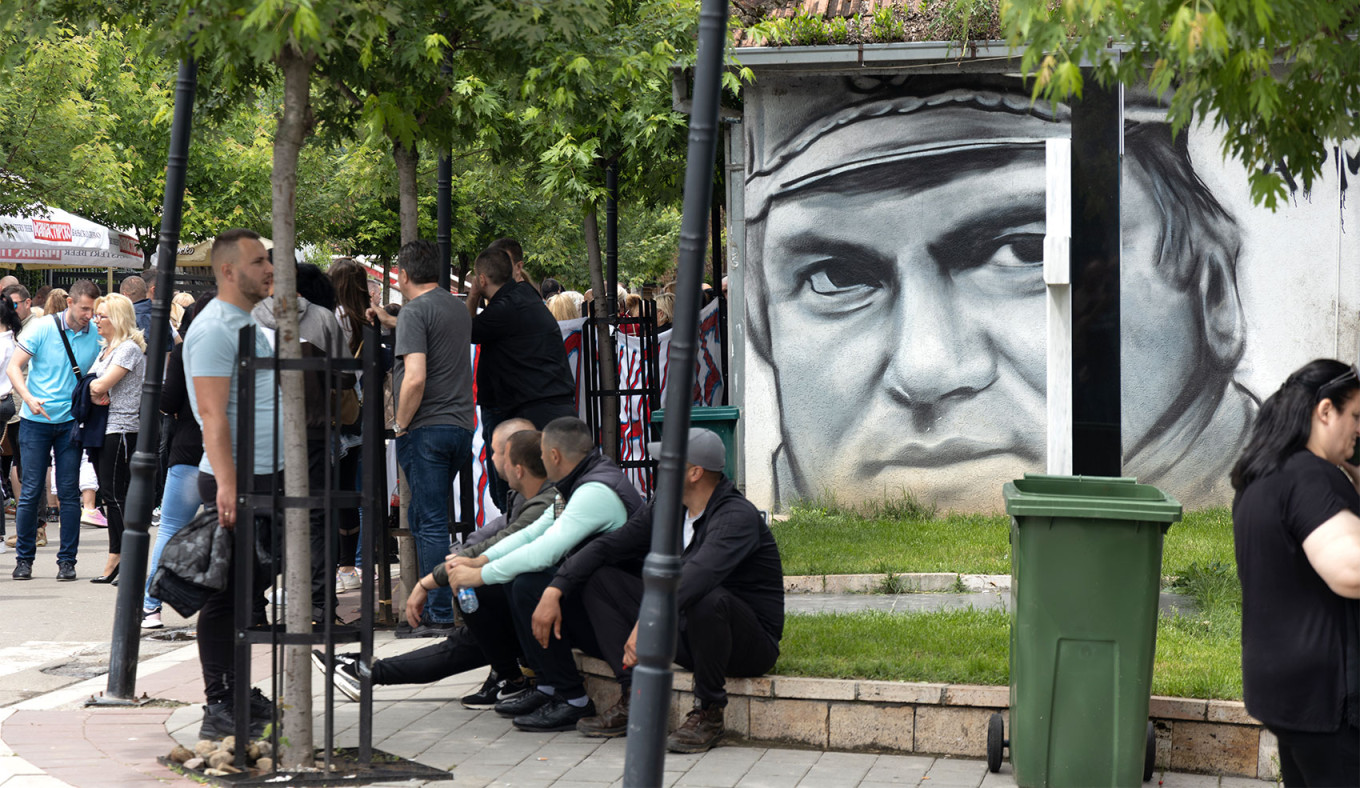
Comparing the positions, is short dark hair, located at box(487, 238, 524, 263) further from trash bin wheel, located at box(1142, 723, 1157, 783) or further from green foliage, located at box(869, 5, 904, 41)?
trash bin wheel, located at box(1142, 723, 1157, 783)

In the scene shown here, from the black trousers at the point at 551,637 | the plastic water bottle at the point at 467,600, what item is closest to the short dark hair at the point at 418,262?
the plastic water bottle at the point at 467,600

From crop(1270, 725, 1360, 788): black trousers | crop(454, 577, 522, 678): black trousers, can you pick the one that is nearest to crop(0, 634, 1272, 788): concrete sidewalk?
crop(454, 577, 522, 678): black trousers

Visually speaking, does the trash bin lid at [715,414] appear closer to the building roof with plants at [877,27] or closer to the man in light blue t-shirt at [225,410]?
the building roof with plants at [877,27]

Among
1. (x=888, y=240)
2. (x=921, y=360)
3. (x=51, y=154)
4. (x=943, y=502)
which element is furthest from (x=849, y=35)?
(x=51, y=154)

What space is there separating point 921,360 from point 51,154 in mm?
16050

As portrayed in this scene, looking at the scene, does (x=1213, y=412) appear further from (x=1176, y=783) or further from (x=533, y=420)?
(x=1176, y=783)

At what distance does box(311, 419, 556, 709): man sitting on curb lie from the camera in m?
6.32

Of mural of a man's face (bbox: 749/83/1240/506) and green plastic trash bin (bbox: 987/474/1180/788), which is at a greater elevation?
mural of a man's face (bbox: 749/83/1240/506)

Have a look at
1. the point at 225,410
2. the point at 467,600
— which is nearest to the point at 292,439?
the point at 225,410

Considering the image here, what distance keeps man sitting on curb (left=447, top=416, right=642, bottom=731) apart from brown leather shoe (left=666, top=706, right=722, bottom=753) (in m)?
0.61

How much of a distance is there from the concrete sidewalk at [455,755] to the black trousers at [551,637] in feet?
0.77

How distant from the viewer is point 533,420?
8516 millimetres

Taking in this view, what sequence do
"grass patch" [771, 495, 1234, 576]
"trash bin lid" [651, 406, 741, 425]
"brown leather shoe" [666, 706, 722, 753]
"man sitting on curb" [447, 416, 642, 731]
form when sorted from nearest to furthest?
"brown leather shoe" [666, 706, 722, 753]
"man sitting on curb" [447, 416, 642, 731]
"grass patch" [771, 495, 1234, 576]
"trash bin lid" [651, 406, 741, 425]

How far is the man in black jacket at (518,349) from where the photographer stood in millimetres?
8477
